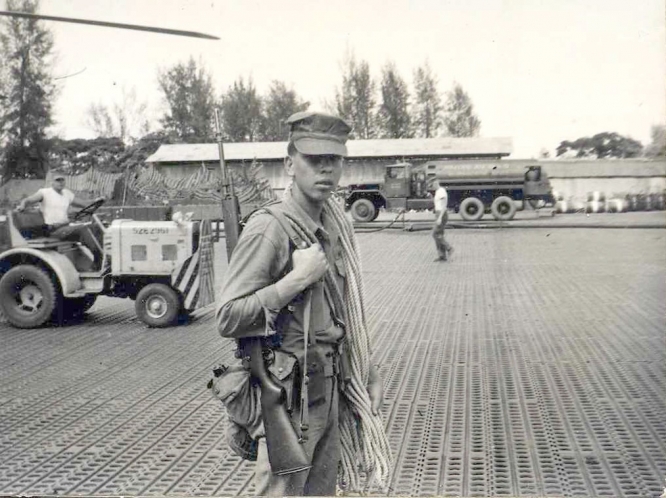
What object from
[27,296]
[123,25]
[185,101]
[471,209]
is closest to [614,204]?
[471,209]

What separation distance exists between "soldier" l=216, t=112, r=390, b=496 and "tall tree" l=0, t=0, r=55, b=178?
2011mm

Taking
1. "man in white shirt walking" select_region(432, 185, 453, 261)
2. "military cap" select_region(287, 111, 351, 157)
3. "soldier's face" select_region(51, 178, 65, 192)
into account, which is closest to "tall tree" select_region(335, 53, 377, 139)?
"military cap" select_region(287, 111, 351, 157)

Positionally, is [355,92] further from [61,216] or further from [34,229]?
[34,229]

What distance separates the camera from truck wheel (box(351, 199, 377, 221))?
27031 millimetres

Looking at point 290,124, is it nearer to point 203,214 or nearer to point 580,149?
point 203,214

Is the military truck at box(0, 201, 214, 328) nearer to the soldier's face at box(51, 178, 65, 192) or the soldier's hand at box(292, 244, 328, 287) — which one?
the soldier's face at box(51, 178, 65, 192)

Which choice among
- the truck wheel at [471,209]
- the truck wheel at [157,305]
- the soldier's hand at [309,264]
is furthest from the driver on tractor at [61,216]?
the truck wheel at [471,209]

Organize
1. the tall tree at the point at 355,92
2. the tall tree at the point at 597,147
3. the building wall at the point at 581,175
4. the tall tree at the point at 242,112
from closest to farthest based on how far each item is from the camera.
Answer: the tall tree at the point at 355,92, the tall tree at the point at 242,112, the tall tree at the point at 597,147, the building wall at the point at 581,175

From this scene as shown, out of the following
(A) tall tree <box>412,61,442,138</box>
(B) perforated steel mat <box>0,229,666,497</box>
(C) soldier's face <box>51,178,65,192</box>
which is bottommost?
(B) perforated steel mat <box>0,229,666,497</box>

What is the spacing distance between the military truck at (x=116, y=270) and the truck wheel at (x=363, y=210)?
18.5 m

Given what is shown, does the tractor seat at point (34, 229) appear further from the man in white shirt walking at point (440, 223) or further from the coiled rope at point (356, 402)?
the man in white shirt walking at point (440, 223)

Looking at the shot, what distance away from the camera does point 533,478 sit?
4.00 metres

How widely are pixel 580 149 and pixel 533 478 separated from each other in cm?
3354

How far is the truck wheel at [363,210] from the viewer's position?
27.0 m
